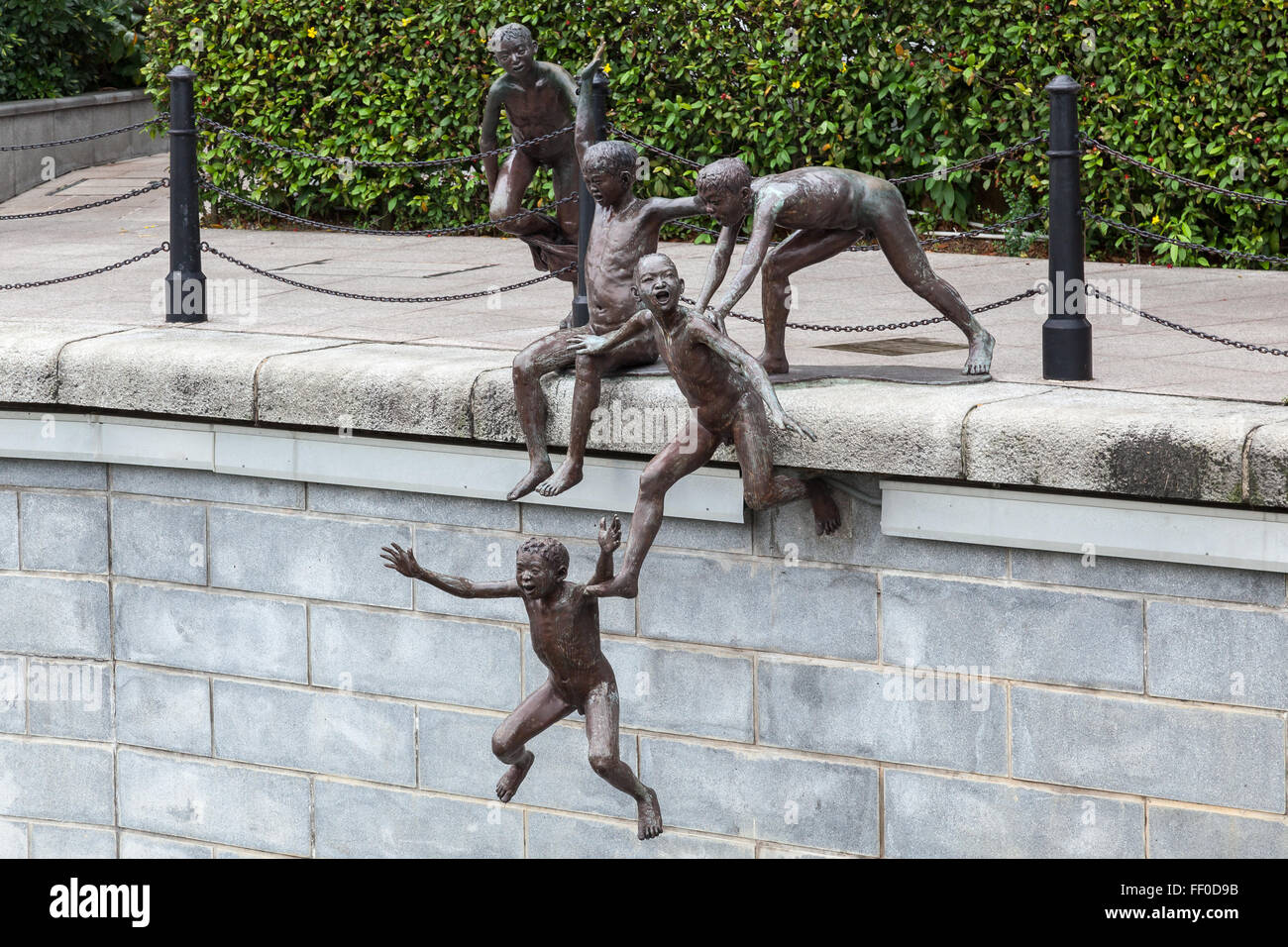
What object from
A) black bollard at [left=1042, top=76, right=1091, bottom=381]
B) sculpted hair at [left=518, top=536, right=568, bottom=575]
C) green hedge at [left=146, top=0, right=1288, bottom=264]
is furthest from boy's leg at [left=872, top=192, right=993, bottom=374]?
green hedge at [left=146, top=0, right=1288, bottom=264]

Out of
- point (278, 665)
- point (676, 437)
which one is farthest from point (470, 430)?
point (278, 665)

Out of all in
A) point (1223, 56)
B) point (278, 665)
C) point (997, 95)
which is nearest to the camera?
point (278, 665)

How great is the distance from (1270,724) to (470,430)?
102 inches

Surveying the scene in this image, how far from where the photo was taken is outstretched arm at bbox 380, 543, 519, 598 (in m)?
5.39

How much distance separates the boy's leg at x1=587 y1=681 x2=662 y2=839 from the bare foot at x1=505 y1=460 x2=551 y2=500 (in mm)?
710

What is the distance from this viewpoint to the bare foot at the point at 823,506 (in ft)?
18.5

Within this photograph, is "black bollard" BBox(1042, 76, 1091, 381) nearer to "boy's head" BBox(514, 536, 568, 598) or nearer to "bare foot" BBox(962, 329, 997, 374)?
"bare foot" BBox(962, 329, 997, 374)

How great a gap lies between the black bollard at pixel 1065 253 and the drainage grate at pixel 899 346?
87cm

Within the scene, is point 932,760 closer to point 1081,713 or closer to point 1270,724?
point 1081,713

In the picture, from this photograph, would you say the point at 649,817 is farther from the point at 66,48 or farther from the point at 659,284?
the point at 66,48

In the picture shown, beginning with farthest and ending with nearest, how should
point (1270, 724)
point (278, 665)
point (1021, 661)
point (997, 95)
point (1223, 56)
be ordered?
point (997, 95) → point (1223, 56) → point (278, 665) → point (1021, 661) → point (1270, 724)

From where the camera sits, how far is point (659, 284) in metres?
5.33

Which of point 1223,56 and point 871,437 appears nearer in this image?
point 871,437

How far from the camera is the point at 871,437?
5434 millimetres
